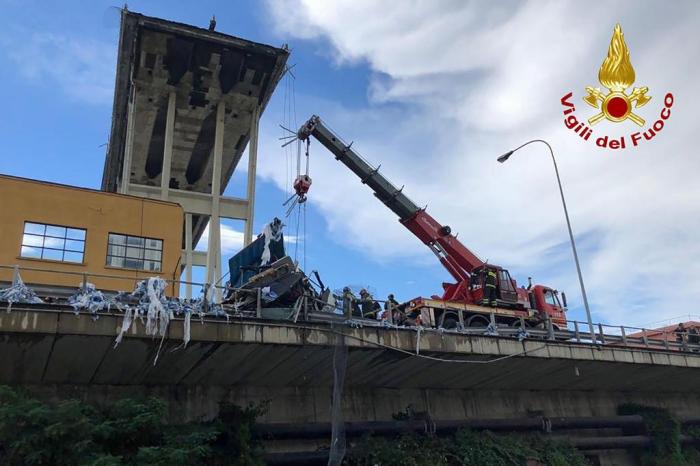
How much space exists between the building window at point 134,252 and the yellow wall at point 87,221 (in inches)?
7.0

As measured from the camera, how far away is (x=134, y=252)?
21.5 metres

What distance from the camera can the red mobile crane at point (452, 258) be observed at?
79.6 feet

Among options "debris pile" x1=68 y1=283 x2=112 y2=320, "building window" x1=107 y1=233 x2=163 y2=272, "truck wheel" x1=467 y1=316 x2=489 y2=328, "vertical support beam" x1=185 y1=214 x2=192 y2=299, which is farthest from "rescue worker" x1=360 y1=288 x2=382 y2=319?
"vertical support beam" x1=185 y1=214 x2=192 y2=299

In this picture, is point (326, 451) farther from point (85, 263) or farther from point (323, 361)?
point (85, 263)

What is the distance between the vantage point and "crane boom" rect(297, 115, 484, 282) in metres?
25.6

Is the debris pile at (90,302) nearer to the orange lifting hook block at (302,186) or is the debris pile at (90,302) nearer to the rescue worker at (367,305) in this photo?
the rescue worker at (367,305)

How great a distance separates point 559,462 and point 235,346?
11.4 meters

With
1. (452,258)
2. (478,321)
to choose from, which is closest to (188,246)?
(452,258)

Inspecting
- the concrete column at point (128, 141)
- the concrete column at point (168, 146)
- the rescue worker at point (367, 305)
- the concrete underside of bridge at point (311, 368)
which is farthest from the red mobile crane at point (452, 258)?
the concrete column at point (128, 141)

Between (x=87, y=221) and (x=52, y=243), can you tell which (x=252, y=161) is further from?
(x=52, y=243)

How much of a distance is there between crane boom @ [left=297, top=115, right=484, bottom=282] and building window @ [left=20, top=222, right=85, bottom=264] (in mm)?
10089

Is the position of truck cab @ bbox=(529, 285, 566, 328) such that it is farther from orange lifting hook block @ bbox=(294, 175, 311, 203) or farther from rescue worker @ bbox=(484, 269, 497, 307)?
orange lifting hook block @ bbox=(294, 175, 311, 203)

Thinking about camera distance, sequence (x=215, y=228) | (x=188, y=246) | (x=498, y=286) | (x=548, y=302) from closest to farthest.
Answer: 1. (x=498, y=286)
2. (x=548, y=302)
3. (x=215, y=228)
4. (x=188, y=246)

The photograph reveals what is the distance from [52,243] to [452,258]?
613 inches
